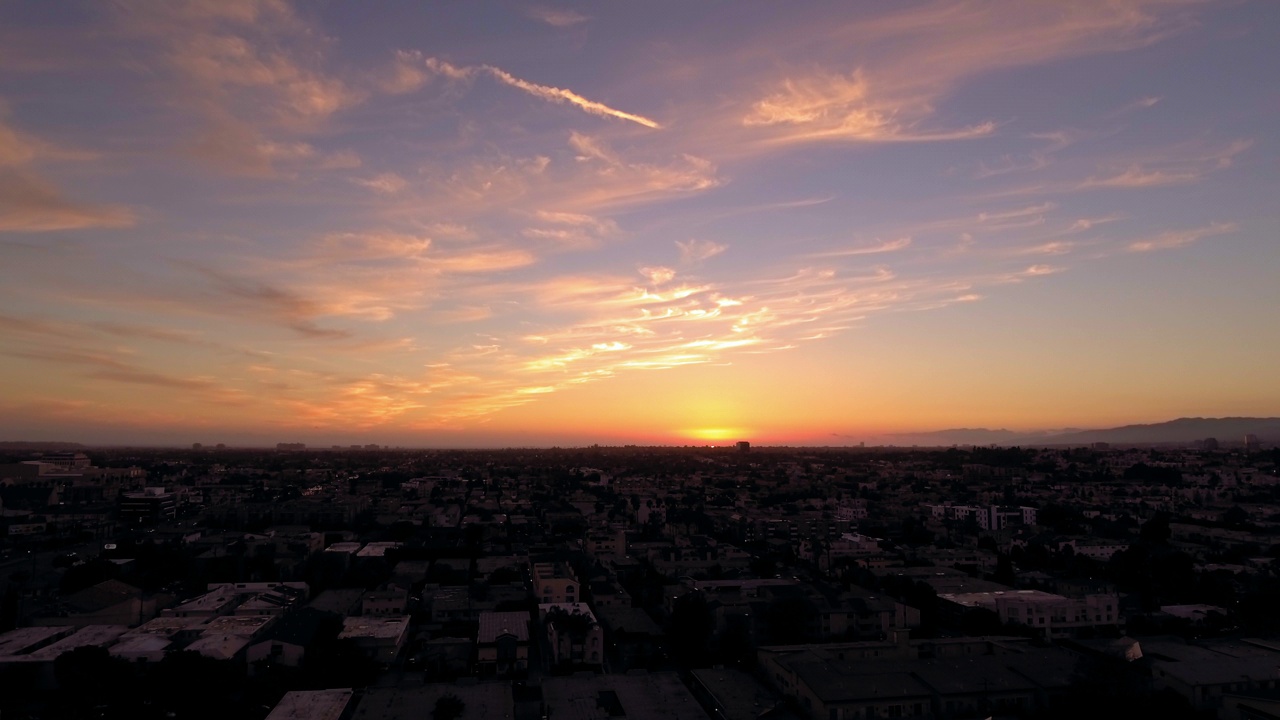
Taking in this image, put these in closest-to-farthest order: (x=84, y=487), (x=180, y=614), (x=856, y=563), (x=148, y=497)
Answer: (x=180, y=614), (x=856, y=563), (x=148, y=497), (x=84, y=487)

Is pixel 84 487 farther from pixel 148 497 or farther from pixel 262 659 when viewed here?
pixel 262 659

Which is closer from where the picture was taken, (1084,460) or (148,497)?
(148,497)

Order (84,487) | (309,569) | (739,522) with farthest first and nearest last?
(84,487), (739,522), (309,569)

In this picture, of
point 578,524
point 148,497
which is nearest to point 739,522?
point 578,524

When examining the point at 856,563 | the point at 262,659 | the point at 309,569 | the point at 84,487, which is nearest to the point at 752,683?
the point at 262,659

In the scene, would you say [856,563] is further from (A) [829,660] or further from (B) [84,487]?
(B) [84,487]

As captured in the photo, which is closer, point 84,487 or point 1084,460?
point 84,487

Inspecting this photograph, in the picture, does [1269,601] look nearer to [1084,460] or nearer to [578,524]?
[578,524]

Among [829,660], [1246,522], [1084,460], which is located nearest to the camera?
[829,660]

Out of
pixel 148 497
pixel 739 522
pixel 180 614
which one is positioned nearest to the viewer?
pixel 180 614
